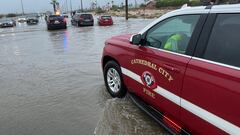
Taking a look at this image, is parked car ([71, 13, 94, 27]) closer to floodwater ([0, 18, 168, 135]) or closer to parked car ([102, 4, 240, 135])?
floodwater ([0, 18, 168, 135])

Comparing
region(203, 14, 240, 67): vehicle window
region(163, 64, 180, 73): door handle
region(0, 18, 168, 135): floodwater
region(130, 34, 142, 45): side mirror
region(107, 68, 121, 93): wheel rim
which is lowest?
region(0, 18, 168, 135): floodwater

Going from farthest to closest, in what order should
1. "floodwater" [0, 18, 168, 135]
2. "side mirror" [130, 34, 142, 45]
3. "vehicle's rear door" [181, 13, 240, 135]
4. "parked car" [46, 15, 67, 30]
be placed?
"parked car" [46, 15, 67, 30], "floodwater" [0, 18, 168, 135], "side mirror" [130, 34, 142, 45], "vehicle's rear door" [181, 13, 240, 135]

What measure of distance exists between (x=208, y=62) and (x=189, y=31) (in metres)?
0.73

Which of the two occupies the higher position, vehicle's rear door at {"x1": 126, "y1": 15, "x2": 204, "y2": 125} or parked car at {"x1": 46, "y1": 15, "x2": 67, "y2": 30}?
vehicle's rear door at {"x1": 126, "y1": 15, "x2": 204, "y2": 125}

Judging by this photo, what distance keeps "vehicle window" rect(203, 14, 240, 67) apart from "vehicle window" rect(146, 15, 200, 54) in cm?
40

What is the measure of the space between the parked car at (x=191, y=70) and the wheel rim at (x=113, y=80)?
3.50 feet

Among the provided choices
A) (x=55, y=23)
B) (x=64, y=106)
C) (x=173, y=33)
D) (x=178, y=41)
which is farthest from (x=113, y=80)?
(x=55, y=23)

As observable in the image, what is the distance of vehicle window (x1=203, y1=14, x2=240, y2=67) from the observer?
123 inches

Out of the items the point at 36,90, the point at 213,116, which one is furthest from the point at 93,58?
the point at 213,116

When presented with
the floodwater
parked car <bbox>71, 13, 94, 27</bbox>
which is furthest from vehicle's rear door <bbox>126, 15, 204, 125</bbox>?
parked car <bbox>71, 13, 94, 27</bbox>

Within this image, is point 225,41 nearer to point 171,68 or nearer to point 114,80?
point 171,68

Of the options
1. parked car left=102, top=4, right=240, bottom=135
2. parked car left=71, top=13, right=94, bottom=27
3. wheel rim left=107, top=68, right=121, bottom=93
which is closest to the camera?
parked car left=102, top=4, right=240, bottom=135

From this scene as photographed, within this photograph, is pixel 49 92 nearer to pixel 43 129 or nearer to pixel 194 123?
pixel 43 129

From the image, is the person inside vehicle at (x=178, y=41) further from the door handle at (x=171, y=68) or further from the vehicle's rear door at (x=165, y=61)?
the door handle at (x=171, y=68)
